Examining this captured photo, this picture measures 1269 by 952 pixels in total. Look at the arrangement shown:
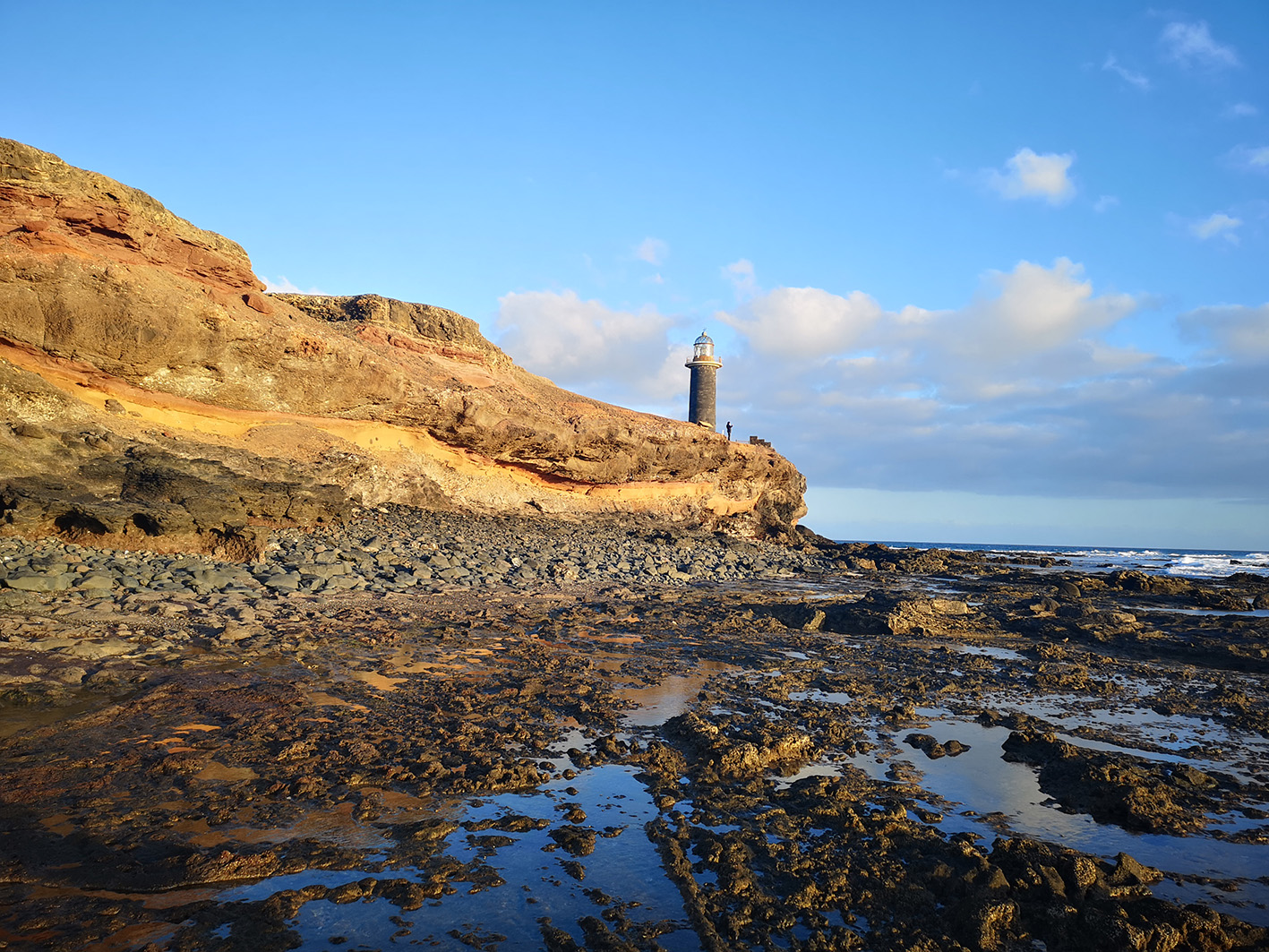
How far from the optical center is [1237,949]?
2555 millimetres

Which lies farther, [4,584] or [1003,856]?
[4,584]

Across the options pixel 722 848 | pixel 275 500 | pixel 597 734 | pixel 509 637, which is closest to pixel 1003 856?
pixel 722 848

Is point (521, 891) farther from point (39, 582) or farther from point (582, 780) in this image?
point (39, 582)

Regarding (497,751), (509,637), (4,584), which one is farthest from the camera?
(509,637)

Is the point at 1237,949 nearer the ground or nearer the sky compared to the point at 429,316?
nearer the ground

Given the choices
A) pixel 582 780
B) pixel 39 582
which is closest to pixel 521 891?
pixel 582 780

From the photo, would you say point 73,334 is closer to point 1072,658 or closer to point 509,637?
point 509,637

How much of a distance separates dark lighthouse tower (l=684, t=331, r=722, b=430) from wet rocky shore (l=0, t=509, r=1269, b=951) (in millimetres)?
28716

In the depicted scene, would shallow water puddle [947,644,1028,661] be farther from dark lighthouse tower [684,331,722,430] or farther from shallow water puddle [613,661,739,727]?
dark lighthouse tower [684,331,722,430]

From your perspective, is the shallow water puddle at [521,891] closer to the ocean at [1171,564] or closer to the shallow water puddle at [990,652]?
the shallow water puddle at [990,652]

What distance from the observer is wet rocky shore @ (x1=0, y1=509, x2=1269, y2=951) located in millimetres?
2609

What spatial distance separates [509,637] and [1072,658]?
22.4ft

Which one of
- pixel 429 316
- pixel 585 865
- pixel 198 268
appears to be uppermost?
pixel 429 316

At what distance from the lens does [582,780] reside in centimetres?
399
